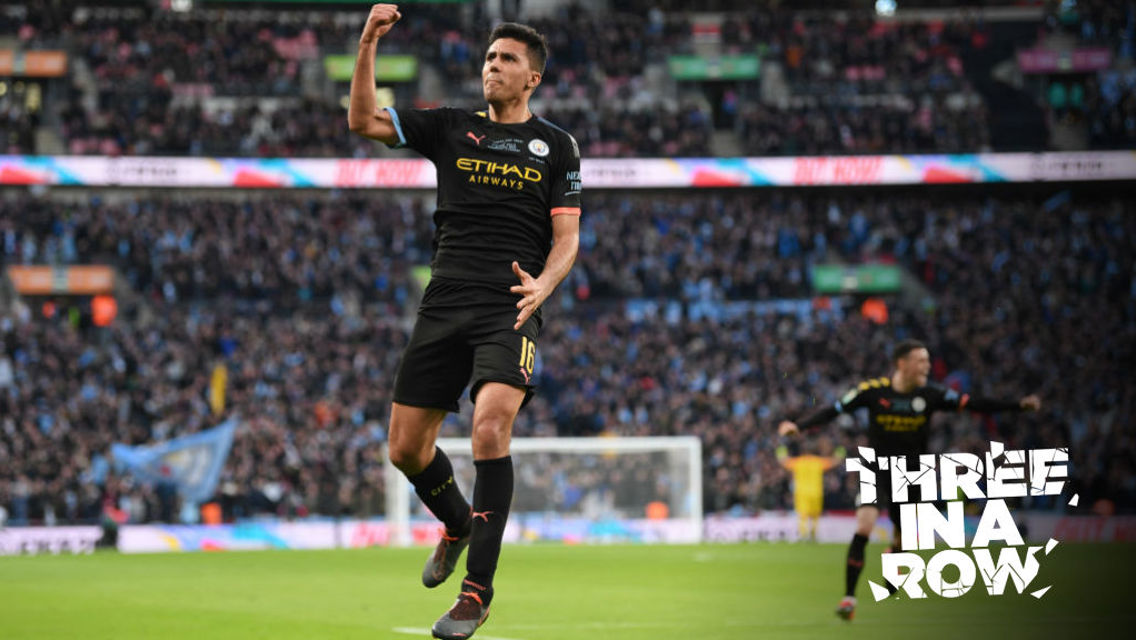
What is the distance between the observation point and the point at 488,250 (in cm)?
670

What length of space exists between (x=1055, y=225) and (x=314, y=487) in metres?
22.1

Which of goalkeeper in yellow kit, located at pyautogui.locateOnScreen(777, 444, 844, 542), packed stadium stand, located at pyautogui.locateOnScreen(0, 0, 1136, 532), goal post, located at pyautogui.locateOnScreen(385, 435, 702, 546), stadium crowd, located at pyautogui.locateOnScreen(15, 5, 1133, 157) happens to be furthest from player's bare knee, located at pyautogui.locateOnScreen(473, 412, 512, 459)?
stadium crowd, located at pyautogui.locateOnScreen(15, 5, 1133, 157)

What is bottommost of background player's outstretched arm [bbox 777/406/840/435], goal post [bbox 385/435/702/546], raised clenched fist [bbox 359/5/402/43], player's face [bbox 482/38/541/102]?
goal post [bbox 385/435/702/546]

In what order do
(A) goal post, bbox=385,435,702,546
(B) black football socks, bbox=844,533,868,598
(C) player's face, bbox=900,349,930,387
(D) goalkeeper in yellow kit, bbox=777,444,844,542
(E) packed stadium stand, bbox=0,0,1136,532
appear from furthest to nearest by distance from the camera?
(E) packed stadium stand, bbox=0,0,1136,532 < (A) goal post, bbox=385,435,702,546 < (D) goalkeeper in yellow kit, bbox=777,444,844,542 < (C) player's face, bbox=900,349,930,387 < (B) black football socks, bbox=844,533,868,598

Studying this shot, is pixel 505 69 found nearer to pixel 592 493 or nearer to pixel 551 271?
pixel 551 271

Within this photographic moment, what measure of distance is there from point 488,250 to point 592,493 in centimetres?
2113

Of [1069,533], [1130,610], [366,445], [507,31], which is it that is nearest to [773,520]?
[1069,533]

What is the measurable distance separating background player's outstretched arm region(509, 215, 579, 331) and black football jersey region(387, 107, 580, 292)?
71mm

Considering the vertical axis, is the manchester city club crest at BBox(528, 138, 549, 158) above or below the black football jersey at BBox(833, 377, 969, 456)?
above

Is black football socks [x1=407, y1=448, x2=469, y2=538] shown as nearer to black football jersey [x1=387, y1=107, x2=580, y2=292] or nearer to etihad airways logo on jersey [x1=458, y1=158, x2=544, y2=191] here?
black football jersey [x1=387, y1=107, x2=580, y2=292]

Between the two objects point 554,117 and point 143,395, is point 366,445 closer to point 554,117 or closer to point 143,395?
point 143,395

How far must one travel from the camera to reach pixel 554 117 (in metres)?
39.6

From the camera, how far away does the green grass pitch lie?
33.5 ft

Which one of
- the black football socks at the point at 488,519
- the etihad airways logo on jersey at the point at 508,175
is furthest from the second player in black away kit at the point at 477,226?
the black football socks at the point at 488,519
